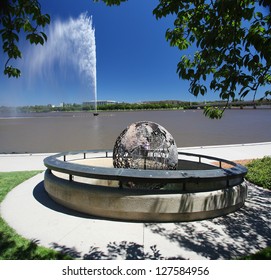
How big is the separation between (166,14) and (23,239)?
466 cm

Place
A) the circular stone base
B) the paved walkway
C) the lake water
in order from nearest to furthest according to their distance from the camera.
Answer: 1. the paved walkway
2. the circular stone base
3. the lake water

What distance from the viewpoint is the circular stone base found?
17.2 feet

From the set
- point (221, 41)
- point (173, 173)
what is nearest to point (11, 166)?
point (173, 173)

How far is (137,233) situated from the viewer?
4.88m

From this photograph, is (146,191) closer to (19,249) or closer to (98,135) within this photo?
(19,249)

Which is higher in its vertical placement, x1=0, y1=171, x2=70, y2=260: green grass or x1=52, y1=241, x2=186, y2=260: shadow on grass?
x1=0, y1=171, x2=70, y2=260: green grass

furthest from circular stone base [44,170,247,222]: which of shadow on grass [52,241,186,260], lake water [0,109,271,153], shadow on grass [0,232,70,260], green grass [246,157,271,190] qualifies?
lake water [0,109,271,153]

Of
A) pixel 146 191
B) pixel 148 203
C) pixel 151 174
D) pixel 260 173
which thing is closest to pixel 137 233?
pixel 148 203

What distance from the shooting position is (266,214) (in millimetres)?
5934

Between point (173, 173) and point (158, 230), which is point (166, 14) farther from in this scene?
point (158, 230)

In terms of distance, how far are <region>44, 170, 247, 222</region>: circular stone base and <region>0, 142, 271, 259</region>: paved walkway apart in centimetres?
16

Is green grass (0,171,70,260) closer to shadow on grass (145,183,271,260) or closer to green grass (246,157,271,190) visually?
shadow on grass (145,183,271,260)

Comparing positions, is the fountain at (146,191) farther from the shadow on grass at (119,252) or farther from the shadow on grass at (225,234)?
the shadow on grass at (119,252)

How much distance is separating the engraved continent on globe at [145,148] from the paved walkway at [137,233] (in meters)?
1.56
